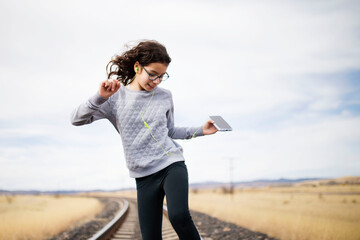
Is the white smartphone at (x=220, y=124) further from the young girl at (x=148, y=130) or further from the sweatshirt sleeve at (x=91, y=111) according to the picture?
the sweatshirt sleeve at (x=91, y=111)

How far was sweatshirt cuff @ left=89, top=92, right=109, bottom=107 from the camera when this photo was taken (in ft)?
7.23

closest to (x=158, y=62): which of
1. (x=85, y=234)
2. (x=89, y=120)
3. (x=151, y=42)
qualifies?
(x=151, y=42)

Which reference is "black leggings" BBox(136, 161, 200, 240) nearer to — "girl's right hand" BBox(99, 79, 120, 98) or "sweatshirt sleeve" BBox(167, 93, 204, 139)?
"sweatshirt sleeve" BBox(167, 93, 204, 139)

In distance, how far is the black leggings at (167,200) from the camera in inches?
82.7

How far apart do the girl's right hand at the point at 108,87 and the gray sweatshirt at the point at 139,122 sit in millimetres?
48

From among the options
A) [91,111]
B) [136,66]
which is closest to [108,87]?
[91,111]

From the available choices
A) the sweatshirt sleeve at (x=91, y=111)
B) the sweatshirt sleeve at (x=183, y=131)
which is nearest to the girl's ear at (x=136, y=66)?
the sweatshirt sleeve at (x=91, y=111)

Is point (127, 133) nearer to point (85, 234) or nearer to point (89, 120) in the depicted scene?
point (89, 120)

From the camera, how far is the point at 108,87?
2.13m

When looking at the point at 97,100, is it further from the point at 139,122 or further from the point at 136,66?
the point at 136,66

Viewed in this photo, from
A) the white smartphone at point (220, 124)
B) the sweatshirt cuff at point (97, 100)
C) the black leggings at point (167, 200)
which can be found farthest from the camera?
the white smartphone at point (220, 124)

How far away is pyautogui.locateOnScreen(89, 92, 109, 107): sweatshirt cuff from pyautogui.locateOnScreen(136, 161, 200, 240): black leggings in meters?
0.59

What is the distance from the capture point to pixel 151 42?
2.55 meters

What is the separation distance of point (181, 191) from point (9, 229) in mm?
5253
